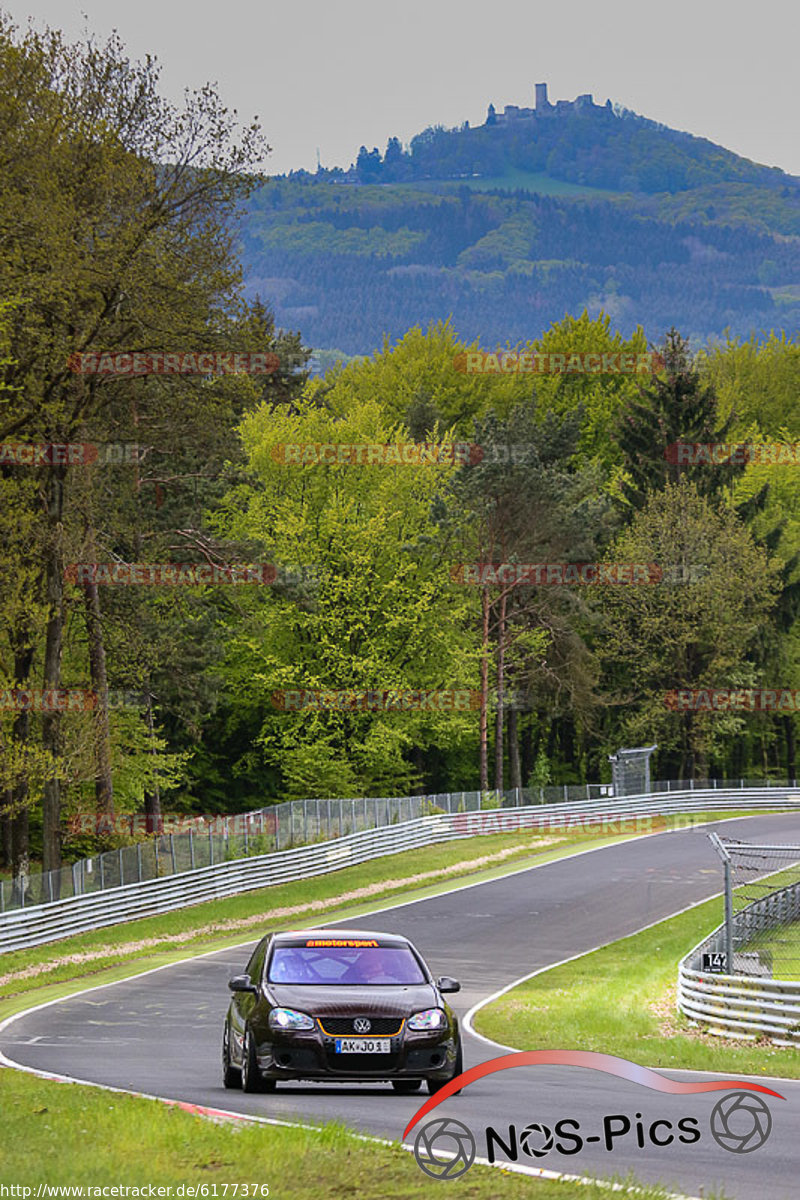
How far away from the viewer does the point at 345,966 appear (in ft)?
45.0

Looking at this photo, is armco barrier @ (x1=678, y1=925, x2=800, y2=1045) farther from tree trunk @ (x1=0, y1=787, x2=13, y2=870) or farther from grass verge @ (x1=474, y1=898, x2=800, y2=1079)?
tree trunk @ (x1=0, y1=787, x2=13, y2=870)

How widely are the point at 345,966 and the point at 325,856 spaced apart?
33.2 m

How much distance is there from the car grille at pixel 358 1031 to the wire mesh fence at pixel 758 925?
9.23 meters

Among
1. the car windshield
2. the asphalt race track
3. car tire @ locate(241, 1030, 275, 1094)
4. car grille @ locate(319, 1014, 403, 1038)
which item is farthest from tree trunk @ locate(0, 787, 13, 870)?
car grille @ locate(319, 1014, 403, 1038)

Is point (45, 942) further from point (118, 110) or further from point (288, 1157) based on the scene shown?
point (288, 1157)

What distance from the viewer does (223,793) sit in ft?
235

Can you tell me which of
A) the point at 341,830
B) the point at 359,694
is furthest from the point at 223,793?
the point at 341,830

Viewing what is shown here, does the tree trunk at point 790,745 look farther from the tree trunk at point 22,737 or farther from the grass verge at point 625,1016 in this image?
the tree trunk at point 22,737

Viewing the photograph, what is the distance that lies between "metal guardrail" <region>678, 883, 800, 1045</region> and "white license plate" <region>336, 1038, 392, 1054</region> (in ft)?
29.7

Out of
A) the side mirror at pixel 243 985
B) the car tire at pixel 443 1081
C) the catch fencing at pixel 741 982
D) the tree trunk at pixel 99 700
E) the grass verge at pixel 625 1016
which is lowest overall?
the grass verge at pixel 625 1016

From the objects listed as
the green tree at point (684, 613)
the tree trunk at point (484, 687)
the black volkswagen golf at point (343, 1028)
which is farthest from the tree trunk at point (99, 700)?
the green tree at point (684, 613)

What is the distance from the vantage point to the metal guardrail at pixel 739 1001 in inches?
784

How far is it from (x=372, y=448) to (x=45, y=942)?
3731 centimetres

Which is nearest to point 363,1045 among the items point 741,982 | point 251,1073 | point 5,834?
point 251,1073
